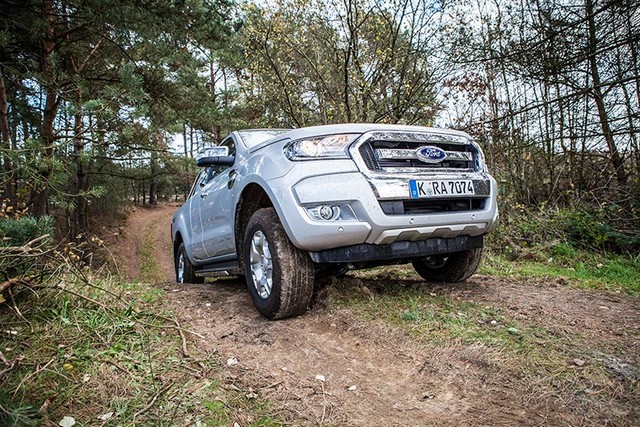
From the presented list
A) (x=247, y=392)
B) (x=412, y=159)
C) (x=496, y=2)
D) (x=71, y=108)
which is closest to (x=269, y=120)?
(x=496, y=2)

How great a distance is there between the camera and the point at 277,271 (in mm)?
2738

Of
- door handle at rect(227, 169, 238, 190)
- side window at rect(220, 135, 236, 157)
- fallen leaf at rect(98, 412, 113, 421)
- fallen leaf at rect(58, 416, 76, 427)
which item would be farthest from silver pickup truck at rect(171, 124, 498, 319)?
fallen leaf at rect(58, 416, 76, 427)

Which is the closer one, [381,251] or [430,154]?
[381,251]

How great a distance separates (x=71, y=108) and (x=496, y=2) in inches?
284

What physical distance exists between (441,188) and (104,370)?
7.71 ft

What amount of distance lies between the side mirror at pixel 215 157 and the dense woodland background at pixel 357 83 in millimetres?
1479

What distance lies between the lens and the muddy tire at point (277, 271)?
2740mm

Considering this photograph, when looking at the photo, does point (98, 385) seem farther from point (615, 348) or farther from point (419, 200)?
point (615, 348)

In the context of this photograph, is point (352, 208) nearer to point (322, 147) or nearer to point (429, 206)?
point (322, 147)

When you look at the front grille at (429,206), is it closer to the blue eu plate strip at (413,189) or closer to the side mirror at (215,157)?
the blue eu plate strip at (413,189)

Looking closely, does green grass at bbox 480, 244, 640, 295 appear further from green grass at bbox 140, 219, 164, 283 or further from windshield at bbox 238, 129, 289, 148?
green grass at bbox 140, 219, 164, 283

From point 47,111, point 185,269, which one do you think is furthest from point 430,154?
point 47,111

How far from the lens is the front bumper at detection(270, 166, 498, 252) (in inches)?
103

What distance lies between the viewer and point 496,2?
24.2 feet
